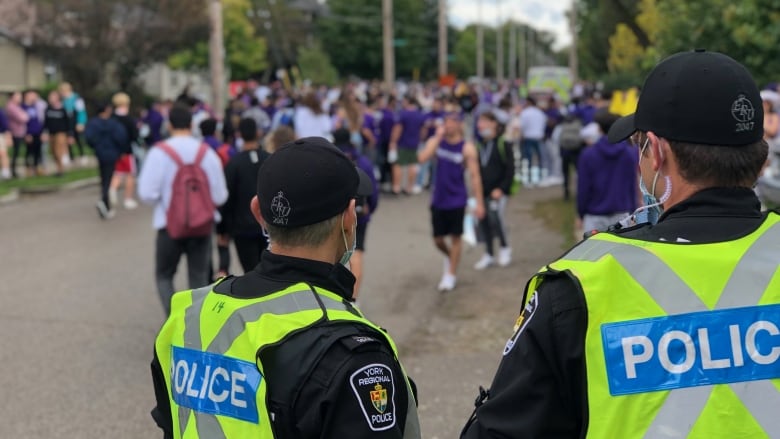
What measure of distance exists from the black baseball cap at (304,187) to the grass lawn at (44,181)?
15013 mm

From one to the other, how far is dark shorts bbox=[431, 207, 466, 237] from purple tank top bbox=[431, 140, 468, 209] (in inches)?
2.1

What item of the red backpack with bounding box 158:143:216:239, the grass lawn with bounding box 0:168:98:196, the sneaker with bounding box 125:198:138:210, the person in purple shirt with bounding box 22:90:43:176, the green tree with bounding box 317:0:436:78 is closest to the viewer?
the red backpack with bounding box 158:143:216:239

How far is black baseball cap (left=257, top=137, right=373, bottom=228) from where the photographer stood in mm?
2357

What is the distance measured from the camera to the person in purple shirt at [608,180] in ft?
26.2

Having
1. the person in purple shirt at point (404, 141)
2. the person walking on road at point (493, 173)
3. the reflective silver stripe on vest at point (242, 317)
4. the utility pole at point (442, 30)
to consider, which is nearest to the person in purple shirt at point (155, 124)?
the person in purple shirt at point (404, 141)

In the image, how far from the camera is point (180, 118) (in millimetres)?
6996

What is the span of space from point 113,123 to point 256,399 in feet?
40.5

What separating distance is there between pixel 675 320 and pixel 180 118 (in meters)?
5.62

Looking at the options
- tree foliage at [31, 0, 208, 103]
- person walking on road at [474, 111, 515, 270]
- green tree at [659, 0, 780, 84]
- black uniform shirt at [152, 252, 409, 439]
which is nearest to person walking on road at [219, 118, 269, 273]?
person walking on road at [474, 111, 515, 270]

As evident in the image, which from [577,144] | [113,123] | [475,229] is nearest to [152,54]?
[113,123]

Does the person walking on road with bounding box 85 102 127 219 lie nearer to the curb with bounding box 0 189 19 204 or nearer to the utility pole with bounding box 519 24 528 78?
the curb with bounding box 0 189 19 204

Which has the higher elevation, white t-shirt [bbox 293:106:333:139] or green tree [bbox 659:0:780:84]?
green tree [bbox 659:0:780:84]

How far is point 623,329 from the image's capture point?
190 centimetres

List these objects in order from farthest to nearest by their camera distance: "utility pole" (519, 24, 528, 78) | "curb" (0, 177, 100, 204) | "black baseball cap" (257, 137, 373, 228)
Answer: "utility pole" (519, 24, 528, 78) → "curb" (0, 177, 100, 204) → "black baseball cap" (257, 137, 373, 228)
